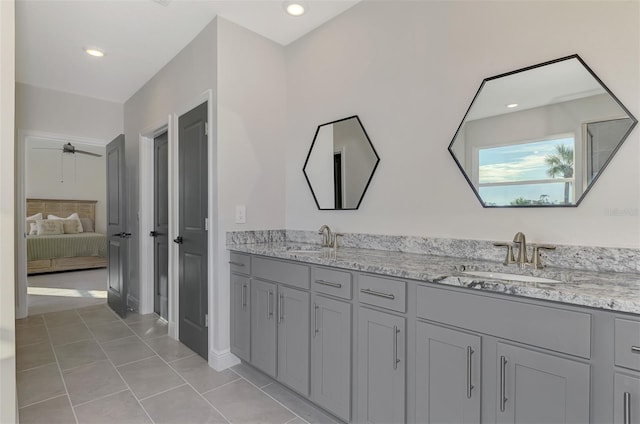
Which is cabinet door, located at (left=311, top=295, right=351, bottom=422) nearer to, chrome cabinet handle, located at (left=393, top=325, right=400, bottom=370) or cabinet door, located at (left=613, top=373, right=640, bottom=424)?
chrome cabinet handle, located at (left=393, top=325, right=400, bottom=370)

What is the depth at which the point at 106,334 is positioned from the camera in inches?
125

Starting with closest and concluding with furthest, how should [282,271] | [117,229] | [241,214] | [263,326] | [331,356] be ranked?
[331,356] → [282,271] → [263,326] → [241,214] → [117,229]

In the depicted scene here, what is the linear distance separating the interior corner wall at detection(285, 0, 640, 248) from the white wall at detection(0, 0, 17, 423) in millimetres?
1861

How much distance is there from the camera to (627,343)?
37.4 inches

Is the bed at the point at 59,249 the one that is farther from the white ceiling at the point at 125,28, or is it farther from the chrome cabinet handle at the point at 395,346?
the chrome cabinet handle at the point at 395,346

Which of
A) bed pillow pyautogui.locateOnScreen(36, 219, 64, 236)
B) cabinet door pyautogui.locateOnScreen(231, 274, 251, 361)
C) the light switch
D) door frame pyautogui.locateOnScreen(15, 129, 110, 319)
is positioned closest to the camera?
cabinet door pyautogui.locateOnScreen(231, 274, 251, 361)

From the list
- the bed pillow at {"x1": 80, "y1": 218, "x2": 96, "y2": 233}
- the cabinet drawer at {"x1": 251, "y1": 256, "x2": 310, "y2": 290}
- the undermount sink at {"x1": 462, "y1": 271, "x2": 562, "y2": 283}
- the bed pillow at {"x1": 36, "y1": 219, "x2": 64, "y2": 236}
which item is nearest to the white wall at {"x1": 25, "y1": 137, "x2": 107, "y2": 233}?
the bed pillow at {"x1": 80, "y1": 218, "x2": 96, "y2": 233}

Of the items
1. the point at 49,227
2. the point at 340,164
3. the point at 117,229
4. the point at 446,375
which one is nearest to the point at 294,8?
the point at 340,164

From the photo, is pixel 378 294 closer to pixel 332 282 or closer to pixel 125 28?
pixel 332 282

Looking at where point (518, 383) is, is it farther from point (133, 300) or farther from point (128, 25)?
point (133, 300)

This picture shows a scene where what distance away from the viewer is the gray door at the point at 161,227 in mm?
3516

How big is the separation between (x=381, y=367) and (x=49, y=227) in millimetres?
8061

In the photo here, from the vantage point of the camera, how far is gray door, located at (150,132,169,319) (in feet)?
11.5

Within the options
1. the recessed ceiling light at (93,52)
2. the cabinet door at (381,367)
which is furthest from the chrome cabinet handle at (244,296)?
the recessed ceiling light at (93,52)
